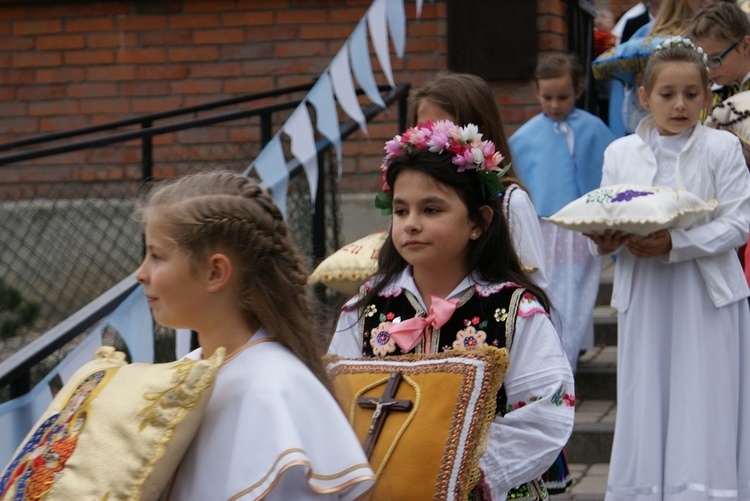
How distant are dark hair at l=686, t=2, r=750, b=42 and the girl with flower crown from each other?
8.04 feet

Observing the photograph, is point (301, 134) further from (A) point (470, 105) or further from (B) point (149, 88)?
(B) point (149, 88)

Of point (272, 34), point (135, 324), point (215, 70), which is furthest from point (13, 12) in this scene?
point (135, 324)

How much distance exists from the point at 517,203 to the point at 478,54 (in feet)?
13.3

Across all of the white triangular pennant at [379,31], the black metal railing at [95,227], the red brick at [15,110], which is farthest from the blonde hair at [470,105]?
the red brick at [15,110]

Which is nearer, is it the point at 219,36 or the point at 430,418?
the point at 430,418

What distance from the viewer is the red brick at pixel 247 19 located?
822cm

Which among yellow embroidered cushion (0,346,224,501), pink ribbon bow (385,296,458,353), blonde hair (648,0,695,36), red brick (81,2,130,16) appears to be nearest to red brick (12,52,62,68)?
red brick (81,2,130,16)

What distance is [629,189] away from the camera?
14.3ft

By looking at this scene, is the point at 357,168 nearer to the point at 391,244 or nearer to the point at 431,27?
the point at 431,27

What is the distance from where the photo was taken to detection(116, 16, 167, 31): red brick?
841 cm

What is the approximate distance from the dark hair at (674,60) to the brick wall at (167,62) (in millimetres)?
3304

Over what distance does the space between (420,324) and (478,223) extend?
0.32 meters

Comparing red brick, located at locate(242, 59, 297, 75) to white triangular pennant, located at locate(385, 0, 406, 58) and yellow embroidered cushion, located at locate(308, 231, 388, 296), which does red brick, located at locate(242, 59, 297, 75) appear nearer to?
white triangular pennant, located at locate(385, 0, 406, 58)

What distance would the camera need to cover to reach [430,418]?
2523 mm
